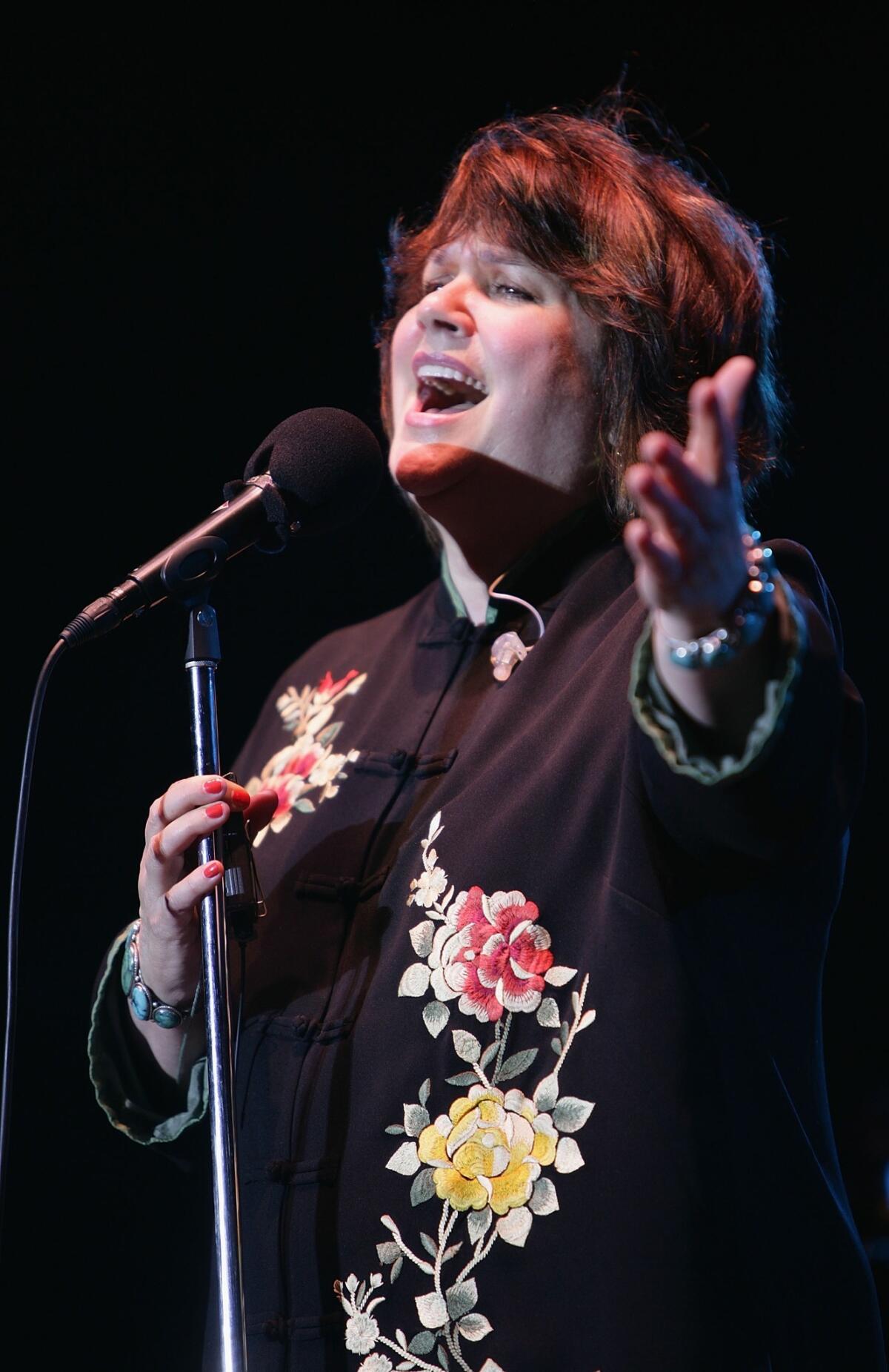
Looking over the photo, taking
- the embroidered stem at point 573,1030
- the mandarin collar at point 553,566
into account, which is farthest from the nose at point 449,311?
the embroidered stem at point 573,1030

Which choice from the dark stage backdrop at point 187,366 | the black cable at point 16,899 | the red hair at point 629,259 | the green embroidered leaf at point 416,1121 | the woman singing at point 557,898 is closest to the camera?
the woman singing at point 557,898

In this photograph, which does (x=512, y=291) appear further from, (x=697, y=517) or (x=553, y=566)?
(x=697, y=517)

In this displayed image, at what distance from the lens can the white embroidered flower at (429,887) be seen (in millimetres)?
1290

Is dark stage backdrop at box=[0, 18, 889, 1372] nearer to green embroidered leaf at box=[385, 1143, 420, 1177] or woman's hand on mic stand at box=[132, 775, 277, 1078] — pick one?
woman's hand on mic stand at box=[132, 775, 277, 1078]

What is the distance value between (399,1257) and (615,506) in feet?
2.96

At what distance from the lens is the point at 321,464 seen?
4.07 feet

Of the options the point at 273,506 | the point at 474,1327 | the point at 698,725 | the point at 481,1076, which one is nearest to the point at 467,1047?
the point at 481,1076

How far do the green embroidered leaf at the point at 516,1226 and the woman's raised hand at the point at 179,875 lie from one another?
400 millimetres

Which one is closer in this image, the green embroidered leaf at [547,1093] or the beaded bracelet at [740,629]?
the beaded bracelet at [740,629]

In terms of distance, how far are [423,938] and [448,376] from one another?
71cm

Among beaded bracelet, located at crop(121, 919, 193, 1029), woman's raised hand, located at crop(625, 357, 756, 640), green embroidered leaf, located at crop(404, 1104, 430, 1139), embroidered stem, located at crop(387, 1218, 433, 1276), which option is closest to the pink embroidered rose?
green embroidered leaf, located at crop(404, 1104, 430, 1139)

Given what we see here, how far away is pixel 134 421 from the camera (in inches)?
94.6

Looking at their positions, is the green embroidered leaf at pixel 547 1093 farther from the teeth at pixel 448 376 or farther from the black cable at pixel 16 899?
the teeth at pixel 448 376

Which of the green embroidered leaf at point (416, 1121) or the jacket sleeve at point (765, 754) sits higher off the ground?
the jacket sleeve at point (765, 754)
